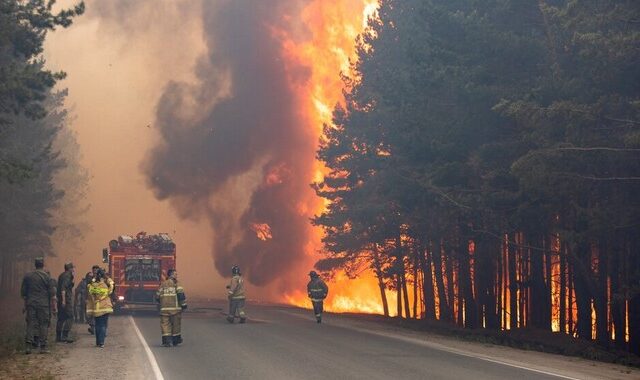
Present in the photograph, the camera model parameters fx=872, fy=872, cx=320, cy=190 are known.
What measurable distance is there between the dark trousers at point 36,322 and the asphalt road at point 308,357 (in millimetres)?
2349

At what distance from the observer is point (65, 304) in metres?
21.3

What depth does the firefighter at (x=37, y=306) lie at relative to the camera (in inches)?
727

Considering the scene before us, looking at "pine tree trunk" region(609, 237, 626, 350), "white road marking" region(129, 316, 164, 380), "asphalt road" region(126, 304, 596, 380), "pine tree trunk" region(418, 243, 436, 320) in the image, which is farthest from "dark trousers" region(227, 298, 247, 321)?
"pine tree trunk" region(418, 243, 436, 320)

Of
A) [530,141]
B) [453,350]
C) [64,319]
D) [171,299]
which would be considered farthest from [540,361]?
[64,319]

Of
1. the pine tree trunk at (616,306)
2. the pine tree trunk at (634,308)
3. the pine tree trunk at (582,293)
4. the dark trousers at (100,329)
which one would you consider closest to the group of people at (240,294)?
the dark trousers at (100,329)

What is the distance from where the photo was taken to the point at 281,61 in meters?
62.1

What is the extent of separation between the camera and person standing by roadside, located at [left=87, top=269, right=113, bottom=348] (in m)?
19.9

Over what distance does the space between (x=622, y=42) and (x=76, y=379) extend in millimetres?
14163

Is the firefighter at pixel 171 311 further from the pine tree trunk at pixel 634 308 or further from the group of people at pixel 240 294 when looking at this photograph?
the pine tree trunk at pixel 634 308

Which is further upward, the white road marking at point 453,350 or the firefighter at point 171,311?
the firefighter at point 171,311

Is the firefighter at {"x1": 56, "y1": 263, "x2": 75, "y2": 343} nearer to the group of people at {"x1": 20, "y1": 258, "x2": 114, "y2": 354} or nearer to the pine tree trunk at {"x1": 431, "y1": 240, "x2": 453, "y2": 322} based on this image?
the group of people at {"x1": 20, "y1": 258, "x2": 114, "y2": 354}

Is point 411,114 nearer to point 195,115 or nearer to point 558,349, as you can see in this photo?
point 558,349

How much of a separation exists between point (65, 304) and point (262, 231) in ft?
140

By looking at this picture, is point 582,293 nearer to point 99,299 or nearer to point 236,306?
point 236,306
